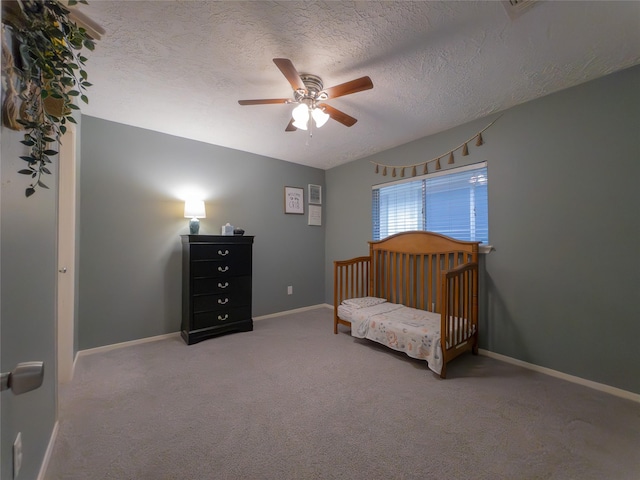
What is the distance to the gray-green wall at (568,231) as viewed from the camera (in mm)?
1758

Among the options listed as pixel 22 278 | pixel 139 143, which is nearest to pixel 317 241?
pixel 139 143

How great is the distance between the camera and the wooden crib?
210cm

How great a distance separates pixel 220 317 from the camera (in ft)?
9.32

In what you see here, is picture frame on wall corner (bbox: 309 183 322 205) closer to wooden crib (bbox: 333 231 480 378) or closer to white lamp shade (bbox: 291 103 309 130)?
wooden crib (bbox: 333 231 480 378)

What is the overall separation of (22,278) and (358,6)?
6.22ft

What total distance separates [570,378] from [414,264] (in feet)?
4.89

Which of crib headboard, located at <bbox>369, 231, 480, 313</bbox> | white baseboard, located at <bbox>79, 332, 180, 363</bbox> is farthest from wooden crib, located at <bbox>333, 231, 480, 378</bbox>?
white baseboard, located at <bbox>79, 332, 180, 363</bbox>

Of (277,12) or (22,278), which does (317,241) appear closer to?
(277,12)

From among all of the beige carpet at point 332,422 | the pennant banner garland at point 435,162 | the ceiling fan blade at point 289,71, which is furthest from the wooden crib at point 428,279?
the ceiling fan blade at point 289,71

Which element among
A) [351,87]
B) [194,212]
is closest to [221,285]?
[194,212]

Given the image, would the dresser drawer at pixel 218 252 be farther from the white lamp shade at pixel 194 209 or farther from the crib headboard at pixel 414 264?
the crib headboard at pixel 414 264

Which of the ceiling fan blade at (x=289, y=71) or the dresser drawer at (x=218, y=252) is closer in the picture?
the ceiling fan blade at (x=289, y=71)

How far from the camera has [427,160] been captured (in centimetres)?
291

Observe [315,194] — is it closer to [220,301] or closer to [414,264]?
[414,264]
